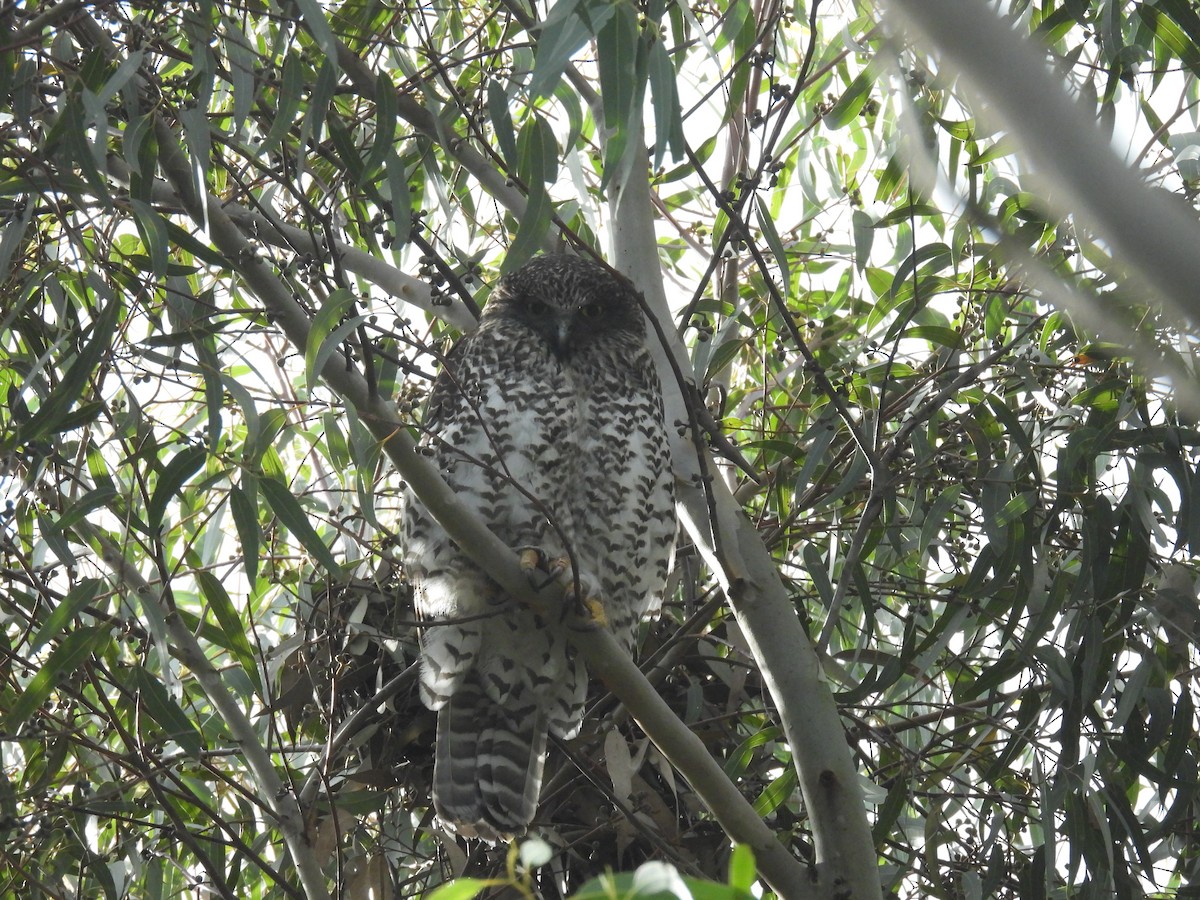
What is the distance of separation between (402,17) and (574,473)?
1097 mm

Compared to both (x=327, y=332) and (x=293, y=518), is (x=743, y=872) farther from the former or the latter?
(x=293, y=518)

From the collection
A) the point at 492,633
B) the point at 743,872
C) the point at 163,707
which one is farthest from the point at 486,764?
the point at 743,872

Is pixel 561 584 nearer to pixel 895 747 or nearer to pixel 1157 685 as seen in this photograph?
pixel 895 747

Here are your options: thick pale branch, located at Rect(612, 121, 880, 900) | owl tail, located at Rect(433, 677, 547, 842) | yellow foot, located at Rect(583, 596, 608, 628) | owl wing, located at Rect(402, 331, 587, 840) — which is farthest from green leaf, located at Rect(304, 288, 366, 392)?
owl tail, located at Rect(433, 677, 547, 842)

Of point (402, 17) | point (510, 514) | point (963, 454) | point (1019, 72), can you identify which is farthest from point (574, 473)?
point (1019, 72)

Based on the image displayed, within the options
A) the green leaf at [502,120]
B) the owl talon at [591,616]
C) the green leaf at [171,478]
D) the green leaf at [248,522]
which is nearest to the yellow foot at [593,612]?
the owl talon at [591,616]

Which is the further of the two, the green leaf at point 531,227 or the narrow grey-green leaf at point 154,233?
the green leaf at point 531,227

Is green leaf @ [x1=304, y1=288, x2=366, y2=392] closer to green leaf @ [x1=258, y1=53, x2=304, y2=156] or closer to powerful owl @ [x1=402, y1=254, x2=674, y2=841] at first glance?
green leaf @ [x1=258, y1=53, x2=304, y2=156]

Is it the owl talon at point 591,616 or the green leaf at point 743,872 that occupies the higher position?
the owl talon at point 591,616

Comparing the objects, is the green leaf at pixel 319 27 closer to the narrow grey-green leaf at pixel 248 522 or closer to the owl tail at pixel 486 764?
the narrow grey-green leaf at pixel 248 522

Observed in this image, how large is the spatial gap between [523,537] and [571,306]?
60 centimetres

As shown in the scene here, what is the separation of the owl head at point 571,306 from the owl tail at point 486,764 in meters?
0.84

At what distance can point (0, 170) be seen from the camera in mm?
2152

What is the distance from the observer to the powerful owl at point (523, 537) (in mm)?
2719
